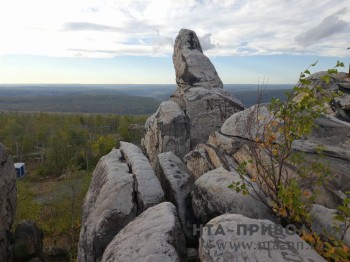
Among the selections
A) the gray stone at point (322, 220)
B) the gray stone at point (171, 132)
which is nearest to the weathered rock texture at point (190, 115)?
the gray stone at point (171, 132)

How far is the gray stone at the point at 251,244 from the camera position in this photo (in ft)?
27.4

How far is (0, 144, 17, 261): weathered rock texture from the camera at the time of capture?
19156 millimetres

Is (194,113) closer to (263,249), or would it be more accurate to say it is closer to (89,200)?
(89,200)

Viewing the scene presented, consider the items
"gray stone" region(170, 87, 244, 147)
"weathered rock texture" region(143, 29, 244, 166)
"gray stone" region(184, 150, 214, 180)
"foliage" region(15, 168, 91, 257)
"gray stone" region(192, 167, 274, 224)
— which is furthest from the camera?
"foliage" region(15, 168, 91, 257)

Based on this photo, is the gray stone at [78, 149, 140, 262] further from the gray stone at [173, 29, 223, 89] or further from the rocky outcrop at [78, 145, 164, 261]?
the gray stone at [173, 29, 223, 89]

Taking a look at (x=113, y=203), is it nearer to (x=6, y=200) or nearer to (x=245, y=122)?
(x=245, y=122)

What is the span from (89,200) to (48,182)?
224ft

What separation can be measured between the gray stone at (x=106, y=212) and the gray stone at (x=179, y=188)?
6.69 ft

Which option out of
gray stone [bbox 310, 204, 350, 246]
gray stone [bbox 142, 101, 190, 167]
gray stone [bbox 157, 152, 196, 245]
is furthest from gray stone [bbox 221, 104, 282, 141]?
gray stone [bbox 310, 204, 350, 246]

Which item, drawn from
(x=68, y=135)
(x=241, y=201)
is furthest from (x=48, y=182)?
(x=241, y=201)

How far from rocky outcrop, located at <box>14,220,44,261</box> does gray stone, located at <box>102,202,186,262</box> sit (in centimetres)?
1416

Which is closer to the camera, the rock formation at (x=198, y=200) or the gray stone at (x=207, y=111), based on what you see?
the rock formation at (x=198, y=200)

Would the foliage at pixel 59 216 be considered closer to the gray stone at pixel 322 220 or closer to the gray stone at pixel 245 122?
the gray stone at pixel 245 122

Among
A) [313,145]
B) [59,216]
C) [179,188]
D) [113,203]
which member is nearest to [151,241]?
[113,203]
